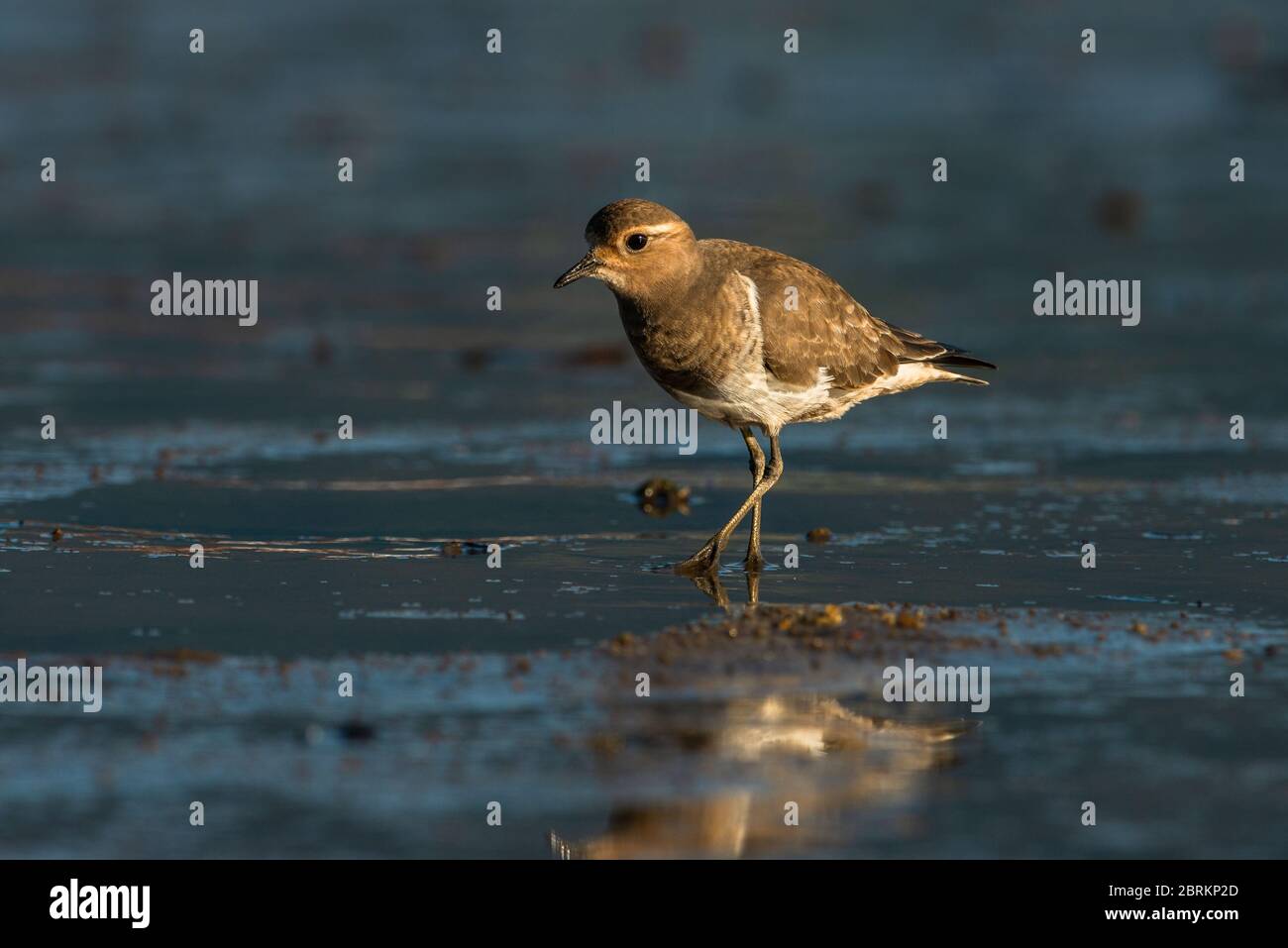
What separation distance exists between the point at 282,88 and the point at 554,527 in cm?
1895

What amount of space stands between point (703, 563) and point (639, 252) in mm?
1690

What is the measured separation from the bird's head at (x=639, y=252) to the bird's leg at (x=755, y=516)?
1.16 meters

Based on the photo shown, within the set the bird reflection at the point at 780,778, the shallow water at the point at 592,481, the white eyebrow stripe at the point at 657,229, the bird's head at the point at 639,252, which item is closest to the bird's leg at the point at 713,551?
the shallow water at the point at 592,481

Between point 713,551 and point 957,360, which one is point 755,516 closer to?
point 713,551

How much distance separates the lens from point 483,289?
18500 mm

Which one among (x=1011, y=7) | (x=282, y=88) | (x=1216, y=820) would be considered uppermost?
(x=1011, y=7)

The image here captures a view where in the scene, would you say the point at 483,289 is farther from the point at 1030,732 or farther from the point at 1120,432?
the point at 1030,732

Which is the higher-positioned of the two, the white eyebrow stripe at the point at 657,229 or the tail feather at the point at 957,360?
the white eyebrow stripe at the point at 657,229

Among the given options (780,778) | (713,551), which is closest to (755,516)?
(713,551)

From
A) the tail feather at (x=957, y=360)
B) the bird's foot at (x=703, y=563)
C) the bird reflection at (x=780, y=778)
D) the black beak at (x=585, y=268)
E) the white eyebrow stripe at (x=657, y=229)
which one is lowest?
the bird reflection at (x=780, y=778)

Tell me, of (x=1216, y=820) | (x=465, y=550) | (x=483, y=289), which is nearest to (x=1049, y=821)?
(x=1216, y=820)

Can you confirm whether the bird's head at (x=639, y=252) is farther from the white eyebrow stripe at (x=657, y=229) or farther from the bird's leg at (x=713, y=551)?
the bird's leg at (x=713, y=551)

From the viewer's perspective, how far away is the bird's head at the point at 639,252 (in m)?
10.4

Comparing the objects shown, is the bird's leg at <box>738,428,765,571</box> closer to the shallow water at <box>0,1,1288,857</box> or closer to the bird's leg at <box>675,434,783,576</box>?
the bird's leg at <box>675,434,783,576</box>
